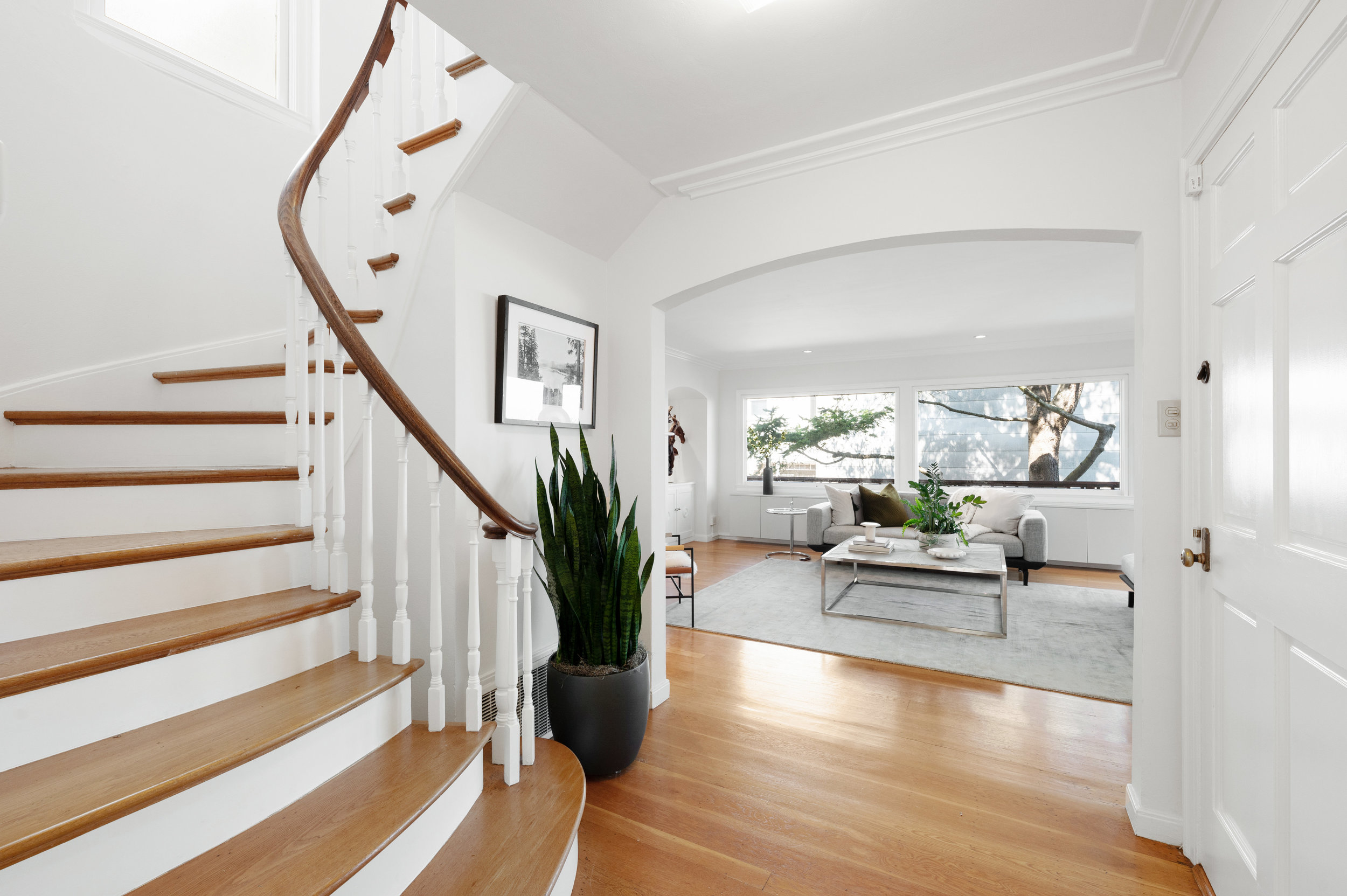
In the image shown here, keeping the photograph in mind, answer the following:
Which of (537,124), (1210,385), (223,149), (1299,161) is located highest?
(223,149)

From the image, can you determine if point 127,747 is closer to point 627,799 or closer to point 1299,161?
point 627,799

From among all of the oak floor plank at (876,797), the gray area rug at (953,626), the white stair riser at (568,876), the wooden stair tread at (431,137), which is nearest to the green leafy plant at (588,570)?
the oak floor plank at (876,797)

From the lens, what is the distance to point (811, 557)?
6.42m

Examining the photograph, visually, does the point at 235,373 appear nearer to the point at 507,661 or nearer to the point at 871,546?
the point at 507,661

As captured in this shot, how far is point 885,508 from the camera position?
6.07 metres

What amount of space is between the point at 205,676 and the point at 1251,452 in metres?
2.39

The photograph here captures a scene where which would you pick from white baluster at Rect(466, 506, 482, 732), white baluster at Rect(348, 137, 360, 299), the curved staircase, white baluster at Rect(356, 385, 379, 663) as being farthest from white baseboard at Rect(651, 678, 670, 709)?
white baluster at Rect(348, 137, 360, 299)

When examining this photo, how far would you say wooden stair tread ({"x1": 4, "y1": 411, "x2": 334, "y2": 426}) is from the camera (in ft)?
6.19

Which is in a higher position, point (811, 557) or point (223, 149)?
point (223, 149)

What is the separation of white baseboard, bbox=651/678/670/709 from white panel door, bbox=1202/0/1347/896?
1902 millimetres

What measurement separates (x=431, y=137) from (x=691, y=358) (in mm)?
5140

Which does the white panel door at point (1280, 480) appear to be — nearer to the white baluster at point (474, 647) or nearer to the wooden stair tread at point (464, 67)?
the white baluster at point (474, 647)

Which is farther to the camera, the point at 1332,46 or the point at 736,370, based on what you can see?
the point at 736,370

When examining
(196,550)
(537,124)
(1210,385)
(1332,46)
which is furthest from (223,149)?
(1210,385)
